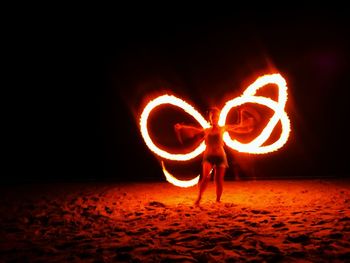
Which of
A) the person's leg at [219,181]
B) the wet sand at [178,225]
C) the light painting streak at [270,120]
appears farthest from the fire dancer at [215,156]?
the light painting streak at [270,120]

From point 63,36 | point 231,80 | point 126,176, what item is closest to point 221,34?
point 231,80

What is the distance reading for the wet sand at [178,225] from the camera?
3518mm

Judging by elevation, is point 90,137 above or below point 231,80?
below

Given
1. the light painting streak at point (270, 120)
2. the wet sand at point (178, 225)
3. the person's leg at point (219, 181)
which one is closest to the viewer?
the wet sand at point (178, 225)

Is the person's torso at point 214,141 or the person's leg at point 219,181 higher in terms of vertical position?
the person's torso at point 214,141

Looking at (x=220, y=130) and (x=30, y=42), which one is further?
(x=30, y=42)

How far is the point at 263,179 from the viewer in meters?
8.35

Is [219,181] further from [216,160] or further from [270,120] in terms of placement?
[270,120]

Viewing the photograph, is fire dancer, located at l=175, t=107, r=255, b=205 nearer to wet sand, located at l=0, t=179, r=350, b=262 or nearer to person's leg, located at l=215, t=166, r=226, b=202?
person's leg, located at l=215, t=166, r=226, b=202

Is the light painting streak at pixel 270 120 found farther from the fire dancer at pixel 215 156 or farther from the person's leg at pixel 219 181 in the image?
the person's leg at pixel 219 181

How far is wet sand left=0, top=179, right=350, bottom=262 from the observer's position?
3.52m

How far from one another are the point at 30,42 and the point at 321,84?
8549 mm

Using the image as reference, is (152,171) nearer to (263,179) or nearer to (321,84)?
(263,179)

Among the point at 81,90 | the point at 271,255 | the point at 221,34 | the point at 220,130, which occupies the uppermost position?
the point at 221,34
